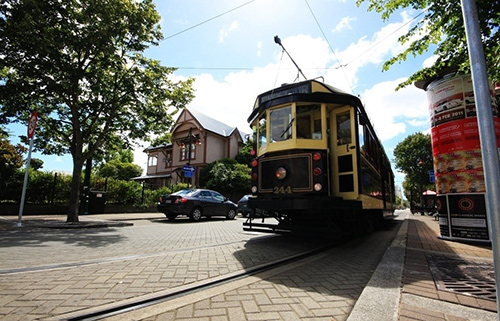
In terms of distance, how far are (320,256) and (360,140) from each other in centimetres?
282

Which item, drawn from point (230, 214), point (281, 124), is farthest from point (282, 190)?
point (230, 214)

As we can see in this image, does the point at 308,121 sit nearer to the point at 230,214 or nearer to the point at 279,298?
the point at 279,298

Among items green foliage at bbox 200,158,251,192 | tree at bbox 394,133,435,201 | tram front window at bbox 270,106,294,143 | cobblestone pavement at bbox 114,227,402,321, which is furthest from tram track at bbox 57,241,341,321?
tree at bbox 394,133,435,201

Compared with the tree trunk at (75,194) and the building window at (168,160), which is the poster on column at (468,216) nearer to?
the tree trunk at (75,194)

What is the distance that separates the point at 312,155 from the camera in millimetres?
5496

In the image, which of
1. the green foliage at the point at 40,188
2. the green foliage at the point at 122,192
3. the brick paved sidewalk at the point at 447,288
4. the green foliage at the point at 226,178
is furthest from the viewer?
the green foliage at the point at 226,178

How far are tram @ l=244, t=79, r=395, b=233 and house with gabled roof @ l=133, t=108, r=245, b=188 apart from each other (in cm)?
2489

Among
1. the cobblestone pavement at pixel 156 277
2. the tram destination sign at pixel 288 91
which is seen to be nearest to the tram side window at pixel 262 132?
A: the tram destination sign at pixel 288 91

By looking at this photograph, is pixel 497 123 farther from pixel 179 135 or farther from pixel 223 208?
pixel 179 135

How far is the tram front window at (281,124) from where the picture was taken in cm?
588

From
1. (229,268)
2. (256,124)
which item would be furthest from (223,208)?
(229,268)

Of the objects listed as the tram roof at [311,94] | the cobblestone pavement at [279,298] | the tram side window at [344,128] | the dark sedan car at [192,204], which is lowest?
the cobblestone pavement at [279,298]

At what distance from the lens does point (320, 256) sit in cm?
504

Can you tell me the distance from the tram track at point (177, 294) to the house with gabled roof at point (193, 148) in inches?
1062
